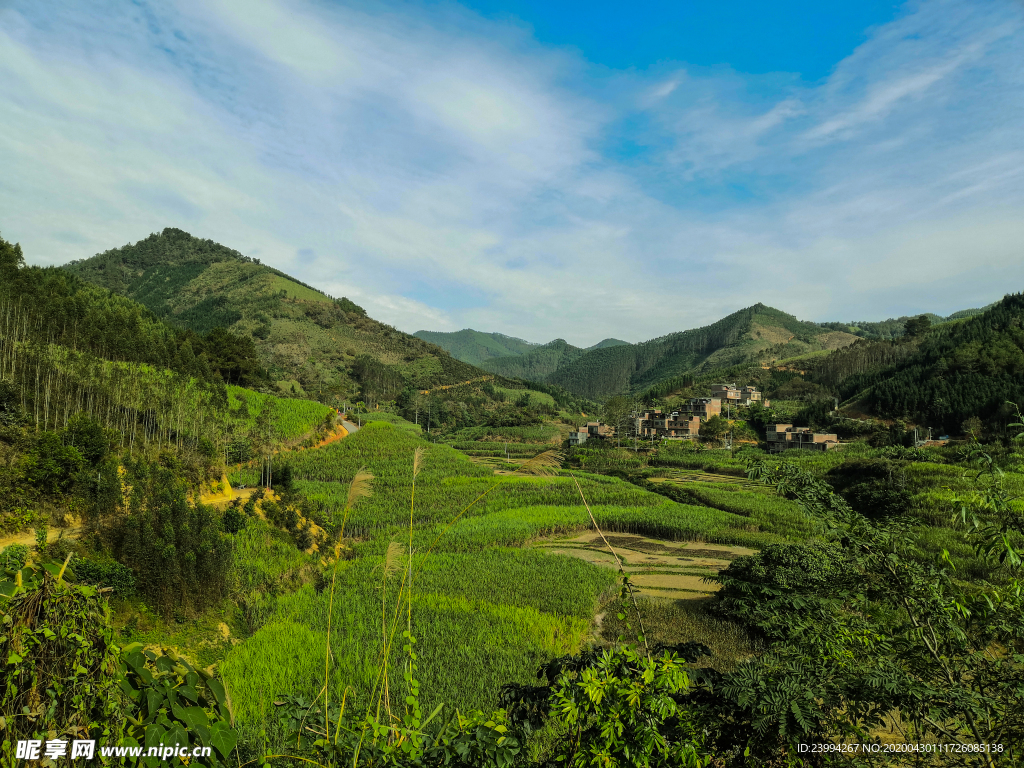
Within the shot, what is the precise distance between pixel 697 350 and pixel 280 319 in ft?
456

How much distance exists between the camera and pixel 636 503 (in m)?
29.7

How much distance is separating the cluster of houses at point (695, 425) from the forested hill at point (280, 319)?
33.4m

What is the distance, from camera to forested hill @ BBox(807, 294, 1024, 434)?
44.9 meters

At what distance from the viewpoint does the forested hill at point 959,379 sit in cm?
4491

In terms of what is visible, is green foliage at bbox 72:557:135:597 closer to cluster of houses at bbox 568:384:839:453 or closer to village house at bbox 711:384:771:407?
cluster of houses at bbox 568:384:839:453

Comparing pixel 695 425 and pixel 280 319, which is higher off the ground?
pixel 280 319

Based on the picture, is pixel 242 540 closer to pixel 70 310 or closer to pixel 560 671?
pixel 560 671

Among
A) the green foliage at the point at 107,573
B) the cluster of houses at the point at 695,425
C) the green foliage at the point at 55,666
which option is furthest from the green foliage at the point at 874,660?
the cluster of houses at the point at 695,425

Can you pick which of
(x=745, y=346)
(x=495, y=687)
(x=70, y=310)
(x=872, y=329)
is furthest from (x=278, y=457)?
(x=872, y=329)

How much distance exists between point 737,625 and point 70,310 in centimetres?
3080

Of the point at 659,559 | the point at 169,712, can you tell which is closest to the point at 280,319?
the point at 659,559

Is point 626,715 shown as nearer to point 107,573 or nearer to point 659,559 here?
point 107,573

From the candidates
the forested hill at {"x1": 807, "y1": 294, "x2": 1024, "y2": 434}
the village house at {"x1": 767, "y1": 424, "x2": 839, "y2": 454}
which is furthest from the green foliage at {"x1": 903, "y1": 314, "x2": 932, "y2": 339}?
the village house at {"x1": 767, "y1": 424, "x2": 839, "y2": 454}

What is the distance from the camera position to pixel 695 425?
6103cm
